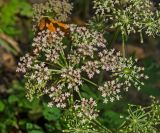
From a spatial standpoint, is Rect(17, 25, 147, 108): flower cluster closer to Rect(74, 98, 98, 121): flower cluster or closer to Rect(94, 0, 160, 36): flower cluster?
Rect(74, 98, 98, 121): flower cluster

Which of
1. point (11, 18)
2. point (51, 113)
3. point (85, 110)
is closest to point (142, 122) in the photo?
point (85, 110)

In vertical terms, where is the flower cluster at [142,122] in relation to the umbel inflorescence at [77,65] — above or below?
below

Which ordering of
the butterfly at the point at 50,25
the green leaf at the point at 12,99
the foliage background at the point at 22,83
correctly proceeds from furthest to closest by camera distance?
the green leaf at the point at 12,99, the foliage background at the point at 22,83, the butterfly at the point at 50,25

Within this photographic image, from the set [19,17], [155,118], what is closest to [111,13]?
[155,118]

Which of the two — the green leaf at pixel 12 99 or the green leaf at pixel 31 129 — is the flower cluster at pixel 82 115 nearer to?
the green leaf at pixel 31 129

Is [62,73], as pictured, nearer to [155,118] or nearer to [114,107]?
[155,118]

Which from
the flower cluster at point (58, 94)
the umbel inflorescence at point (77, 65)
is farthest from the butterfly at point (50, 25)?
the flower cluster at point (58, 94)
